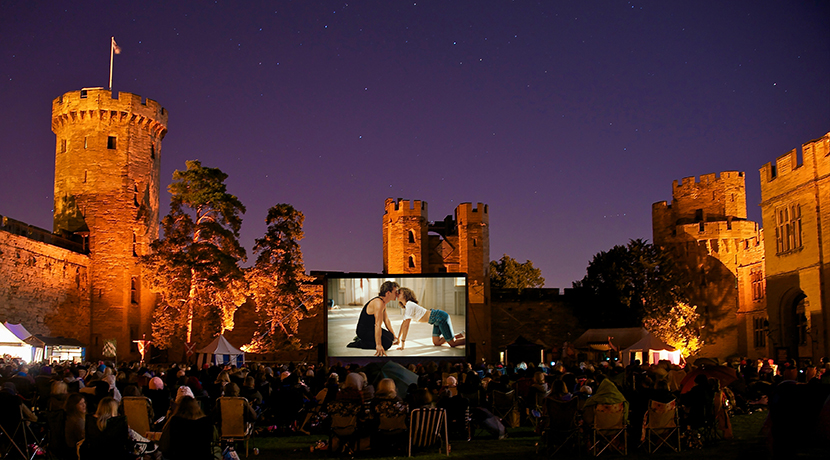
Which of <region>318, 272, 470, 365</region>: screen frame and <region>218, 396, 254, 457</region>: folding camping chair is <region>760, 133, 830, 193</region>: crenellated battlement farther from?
<region>218, 396, 254, 457</region>: folding camping chair

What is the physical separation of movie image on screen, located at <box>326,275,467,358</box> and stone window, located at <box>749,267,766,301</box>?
13.0 meters

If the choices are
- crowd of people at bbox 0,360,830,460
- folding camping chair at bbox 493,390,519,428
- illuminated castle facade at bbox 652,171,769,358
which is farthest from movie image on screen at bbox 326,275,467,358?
folding camping chair at bbox 493,390,519,428

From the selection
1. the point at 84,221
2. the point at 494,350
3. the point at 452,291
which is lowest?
the point at 494,350

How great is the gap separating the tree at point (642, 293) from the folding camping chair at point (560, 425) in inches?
961

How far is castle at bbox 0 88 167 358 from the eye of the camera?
29859 mm

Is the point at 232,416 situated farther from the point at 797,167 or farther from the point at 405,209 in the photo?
the point at 405,209

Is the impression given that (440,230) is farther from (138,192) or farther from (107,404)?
(107,404)

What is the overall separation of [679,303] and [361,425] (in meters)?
26.2

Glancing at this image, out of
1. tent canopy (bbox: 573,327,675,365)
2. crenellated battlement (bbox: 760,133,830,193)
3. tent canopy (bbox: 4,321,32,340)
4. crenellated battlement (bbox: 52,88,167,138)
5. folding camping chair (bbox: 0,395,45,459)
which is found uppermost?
crenellated battlement (bbox: 52,88,167,138)

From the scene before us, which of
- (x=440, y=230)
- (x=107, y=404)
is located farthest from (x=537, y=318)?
(x=107, y=404)

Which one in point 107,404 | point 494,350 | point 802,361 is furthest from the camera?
point 494,350

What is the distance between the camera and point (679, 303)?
32.2m

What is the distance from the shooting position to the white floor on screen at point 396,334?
24969 millimetres

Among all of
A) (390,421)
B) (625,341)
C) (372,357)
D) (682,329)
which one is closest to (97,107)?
(372,357)
